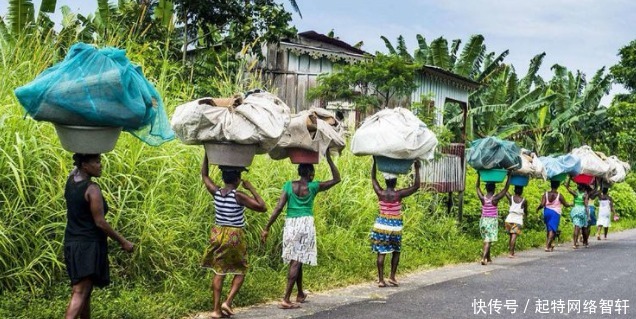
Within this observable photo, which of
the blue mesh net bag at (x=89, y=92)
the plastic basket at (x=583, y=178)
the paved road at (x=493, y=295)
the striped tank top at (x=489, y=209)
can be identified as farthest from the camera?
the plastic basket at (x=583, y=178)

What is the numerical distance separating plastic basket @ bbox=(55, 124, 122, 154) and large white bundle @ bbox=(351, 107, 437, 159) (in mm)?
4334

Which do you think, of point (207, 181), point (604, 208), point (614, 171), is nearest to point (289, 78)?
point (614, 171)

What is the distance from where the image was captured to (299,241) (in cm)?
779

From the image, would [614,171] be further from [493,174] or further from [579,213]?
[493,174]

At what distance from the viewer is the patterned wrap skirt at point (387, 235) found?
9367mm

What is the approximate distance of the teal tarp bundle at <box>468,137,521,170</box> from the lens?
1232 cm

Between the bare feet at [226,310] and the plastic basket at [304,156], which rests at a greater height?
the plastic basket at [304,156]

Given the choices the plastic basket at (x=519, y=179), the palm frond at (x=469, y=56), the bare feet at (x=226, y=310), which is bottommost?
the bare feet at (x=226, y=310)

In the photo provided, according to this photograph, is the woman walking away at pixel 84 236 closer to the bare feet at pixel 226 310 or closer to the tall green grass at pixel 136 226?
the tall green grass at pixel 136 226

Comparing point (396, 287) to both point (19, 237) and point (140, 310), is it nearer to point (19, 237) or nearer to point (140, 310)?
point (140, 310)

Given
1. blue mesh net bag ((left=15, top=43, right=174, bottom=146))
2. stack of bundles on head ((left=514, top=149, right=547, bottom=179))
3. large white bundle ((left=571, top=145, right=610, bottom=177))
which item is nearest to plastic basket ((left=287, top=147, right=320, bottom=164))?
blue mesh net bag ((left=15, top=43, right=174, bottom=146))

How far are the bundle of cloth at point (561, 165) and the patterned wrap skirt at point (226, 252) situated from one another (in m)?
10.0

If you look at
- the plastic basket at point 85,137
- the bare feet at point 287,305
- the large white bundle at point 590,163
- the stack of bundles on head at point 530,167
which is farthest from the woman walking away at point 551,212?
the plastic basket at point 85,137

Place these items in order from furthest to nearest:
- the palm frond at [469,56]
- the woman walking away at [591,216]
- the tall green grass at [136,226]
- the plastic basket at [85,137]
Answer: the palm frond at [469,56] → the woman walking away at [591,216] → the tall green grass at [136,226] → the plastic basket at [85,137]
